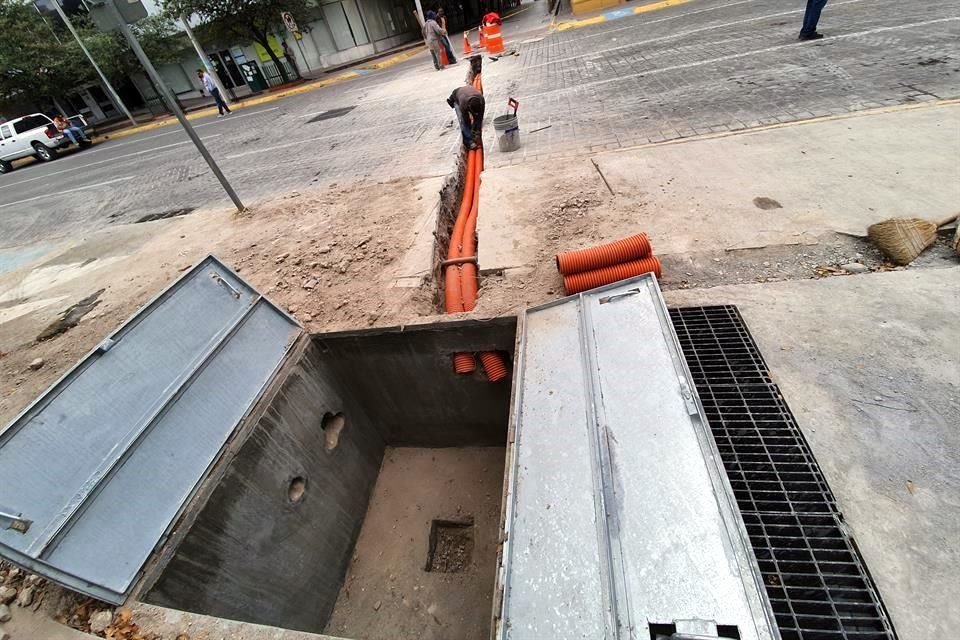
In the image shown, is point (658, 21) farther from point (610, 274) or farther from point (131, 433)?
point (131, 433)

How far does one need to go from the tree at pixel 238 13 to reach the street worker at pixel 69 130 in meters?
7.02

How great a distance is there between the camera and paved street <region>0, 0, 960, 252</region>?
6.77m

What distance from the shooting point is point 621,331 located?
311cm

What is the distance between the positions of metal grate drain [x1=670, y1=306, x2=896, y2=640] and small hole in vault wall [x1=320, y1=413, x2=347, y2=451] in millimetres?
3578

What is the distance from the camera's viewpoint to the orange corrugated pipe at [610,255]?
380 centimetres

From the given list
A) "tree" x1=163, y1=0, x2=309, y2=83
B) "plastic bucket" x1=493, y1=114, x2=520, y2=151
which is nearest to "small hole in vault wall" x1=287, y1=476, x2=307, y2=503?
"plastic bucket" x1=493, y1=114, x2=520, y2=151

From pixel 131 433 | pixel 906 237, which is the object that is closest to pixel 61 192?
pixel 131 433

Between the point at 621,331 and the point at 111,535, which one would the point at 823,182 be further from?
the point at 111,535

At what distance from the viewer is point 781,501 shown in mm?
2346

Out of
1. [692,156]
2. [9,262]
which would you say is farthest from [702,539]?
[9,262]

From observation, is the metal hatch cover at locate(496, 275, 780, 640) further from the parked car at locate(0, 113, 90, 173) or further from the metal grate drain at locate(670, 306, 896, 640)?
the parked car at locate(0, 113, 90, 173)

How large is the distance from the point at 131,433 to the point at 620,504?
3.27m

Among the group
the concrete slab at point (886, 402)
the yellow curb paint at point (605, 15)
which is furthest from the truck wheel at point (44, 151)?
the concrete slab at point (886, 402)

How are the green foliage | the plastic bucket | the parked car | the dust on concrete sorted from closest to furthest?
the dust on concrete, the plastic bucket, the parked car, the green foliage
